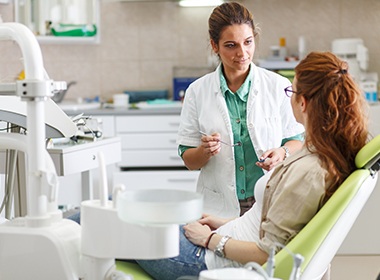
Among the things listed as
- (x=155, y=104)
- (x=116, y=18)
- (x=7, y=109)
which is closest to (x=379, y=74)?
(x=155, y=104)

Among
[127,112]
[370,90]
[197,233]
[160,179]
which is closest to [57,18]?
[127,112]

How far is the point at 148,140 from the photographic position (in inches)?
184

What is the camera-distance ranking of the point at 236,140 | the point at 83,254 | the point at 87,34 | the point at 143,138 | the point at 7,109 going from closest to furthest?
the point at 83,254 < the point at 7,109 < the point at 236,140 < the point at 143,138 < the point at 87,34

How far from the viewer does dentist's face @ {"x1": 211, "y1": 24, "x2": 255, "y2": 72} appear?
8.50ft

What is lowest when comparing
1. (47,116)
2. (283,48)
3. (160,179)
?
(160,179)

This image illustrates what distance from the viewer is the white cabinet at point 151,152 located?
4.60 meters

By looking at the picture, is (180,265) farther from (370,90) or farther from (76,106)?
(370,90)

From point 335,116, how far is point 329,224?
30 centimetres

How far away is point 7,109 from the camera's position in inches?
95.5

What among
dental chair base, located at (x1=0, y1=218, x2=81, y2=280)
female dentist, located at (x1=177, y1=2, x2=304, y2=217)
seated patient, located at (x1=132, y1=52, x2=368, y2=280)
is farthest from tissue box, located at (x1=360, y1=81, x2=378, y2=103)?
dental chair base, located at (x1=0, y1=218, x2=81, y2=280)

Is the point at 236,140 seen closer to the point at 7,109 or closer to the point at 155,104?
the point at 7,109

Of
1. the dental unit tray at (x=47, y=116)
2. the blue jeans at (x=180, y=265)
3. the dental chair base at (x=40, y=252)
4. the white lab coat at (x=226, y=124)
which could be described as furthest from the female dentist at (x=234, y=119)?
the dental chair base at (x=40, y=252)

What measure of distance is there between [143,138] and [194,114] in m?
1.98

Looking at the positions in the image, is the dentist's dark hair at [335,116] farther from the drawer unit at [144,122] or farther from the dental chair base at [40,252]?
the drawer unit at [144,122]
